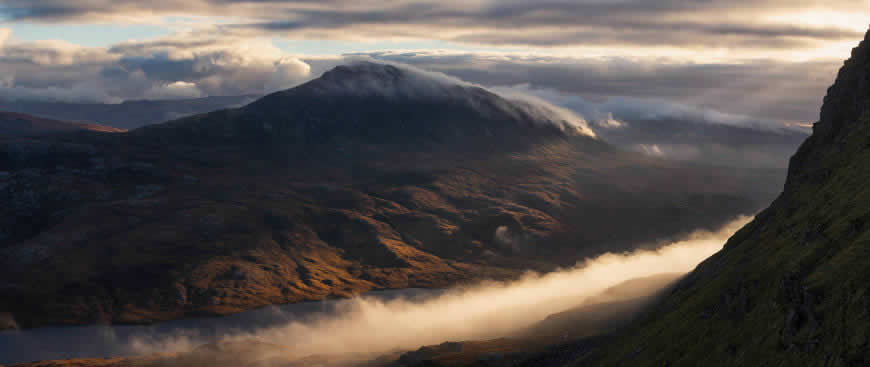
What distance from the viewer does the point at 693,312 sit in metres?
142

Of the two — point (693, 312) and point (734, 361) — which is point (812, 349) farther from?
point (693, 312)

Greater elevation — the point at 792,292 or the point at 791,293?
the point at 792,292

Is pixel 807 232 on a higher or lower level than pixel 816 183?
lower

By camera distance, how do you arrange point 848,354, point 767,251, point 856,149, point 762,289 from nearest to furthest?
1. point 848,354
2. point 762,289
3. point 767,251
4. point 856,149

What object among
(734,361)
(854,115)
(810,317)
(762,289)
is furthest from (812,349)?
(854,115)

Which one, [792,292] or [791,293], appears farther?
[791,293]

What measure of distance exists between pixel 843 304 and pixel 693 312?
54.2 metres

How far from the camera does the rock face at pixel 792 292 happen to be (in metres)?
89.2

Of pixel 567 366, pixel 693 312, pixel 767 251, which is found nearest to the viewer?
pixel 693 312

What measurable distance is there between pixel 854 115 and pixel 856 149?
130ft

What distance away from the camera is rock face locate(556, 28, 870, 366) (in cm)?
8918

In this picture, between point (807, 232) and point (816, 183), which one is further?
point (816, 183)

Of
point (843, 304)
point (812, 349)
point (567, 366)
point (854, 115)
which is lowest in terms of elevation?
point (567, 366)

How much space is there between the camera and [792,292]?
10488 centimetres
